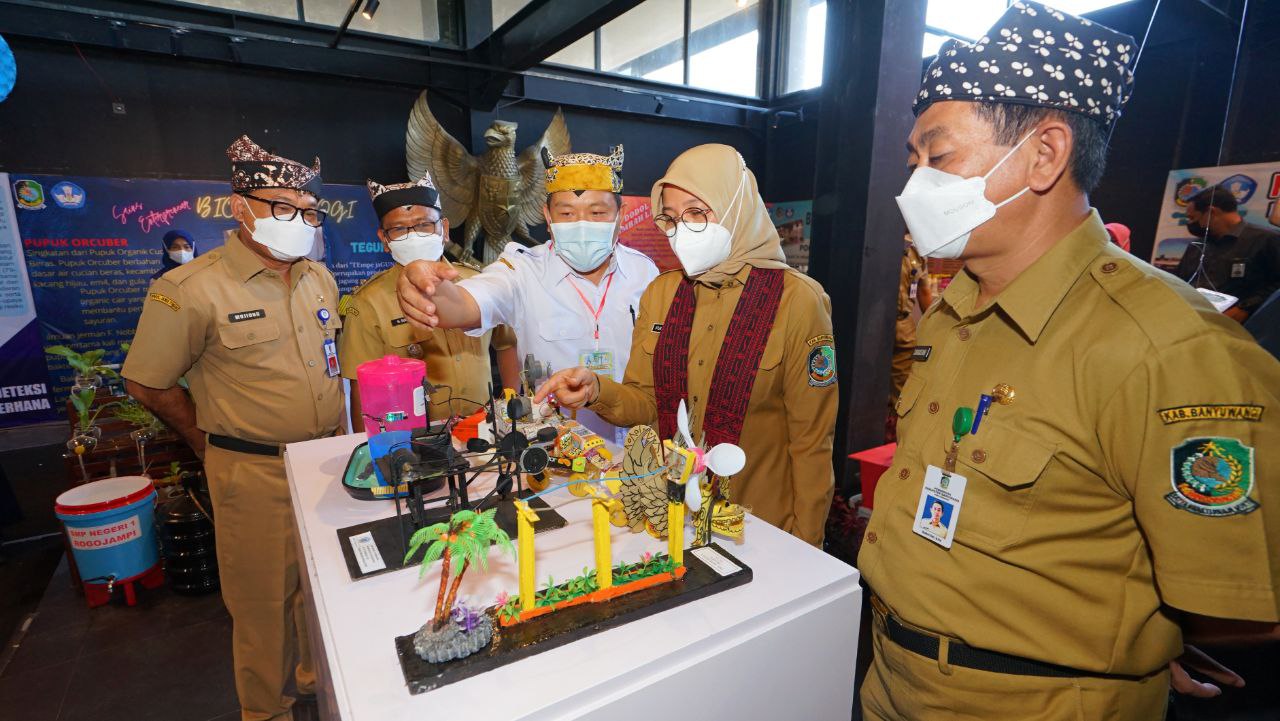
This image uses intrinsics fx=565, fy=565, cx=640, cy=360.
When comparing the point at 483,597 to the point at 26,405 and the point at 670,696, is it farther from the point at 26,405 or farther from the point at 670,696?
the point at 26,405

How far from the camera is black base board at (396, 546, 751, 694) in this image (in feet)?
3.03

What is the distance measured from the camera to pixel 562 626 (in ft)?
3.38

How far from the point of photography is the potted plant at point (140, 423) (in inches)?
142

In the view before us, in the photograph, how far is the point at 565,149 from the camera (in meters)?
5.94

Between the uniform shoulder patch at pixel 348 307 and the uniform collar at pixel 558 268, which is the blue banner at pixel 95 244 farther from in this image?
the uniform collar at pixel 558 268

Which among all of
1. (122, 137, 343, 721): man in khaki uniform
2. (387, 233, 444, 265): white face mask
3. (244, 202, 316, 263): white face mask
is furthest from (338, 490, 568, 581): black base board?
(387, 233, 444, 265): white face mask

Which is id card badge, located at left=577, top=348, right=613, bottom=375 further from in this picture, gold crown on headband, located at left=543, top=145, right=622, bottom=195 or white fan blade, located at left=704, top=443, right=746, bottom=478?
white fan blade, located at left=704, top=443, right=746, bottom=478

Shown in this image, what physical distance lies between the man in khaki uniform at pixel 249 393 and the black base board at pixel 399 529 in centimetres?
134

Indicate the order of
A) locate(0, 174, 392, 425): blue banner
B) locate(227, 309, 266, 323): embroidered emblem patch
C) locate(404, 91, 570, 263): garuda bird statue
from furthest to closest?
Answer: locate(404, 91, 570, 263): garuda bird statue
locate(0, 174, 392, 425): blue banner
locate(227, 309, 266, 323): embroidered emblem patch

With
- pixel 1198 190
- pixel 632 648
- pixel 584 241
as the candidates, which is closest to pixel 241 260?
pixel 584 241

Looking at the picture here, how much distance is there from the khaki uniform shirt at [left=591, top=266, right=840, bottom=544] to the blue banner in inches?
154

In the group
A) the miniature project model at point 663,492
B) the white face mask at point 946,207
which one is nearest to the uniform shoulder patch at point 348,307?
the miniature project model at point 663,492

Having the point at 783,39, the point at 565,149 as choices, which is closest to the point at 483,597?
the point at 565,149

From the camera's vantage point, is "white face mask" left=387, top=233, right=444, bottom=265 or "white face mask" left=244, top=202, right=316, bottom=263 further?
"white face mask" left=387, top=233, right=444, bottom=265
